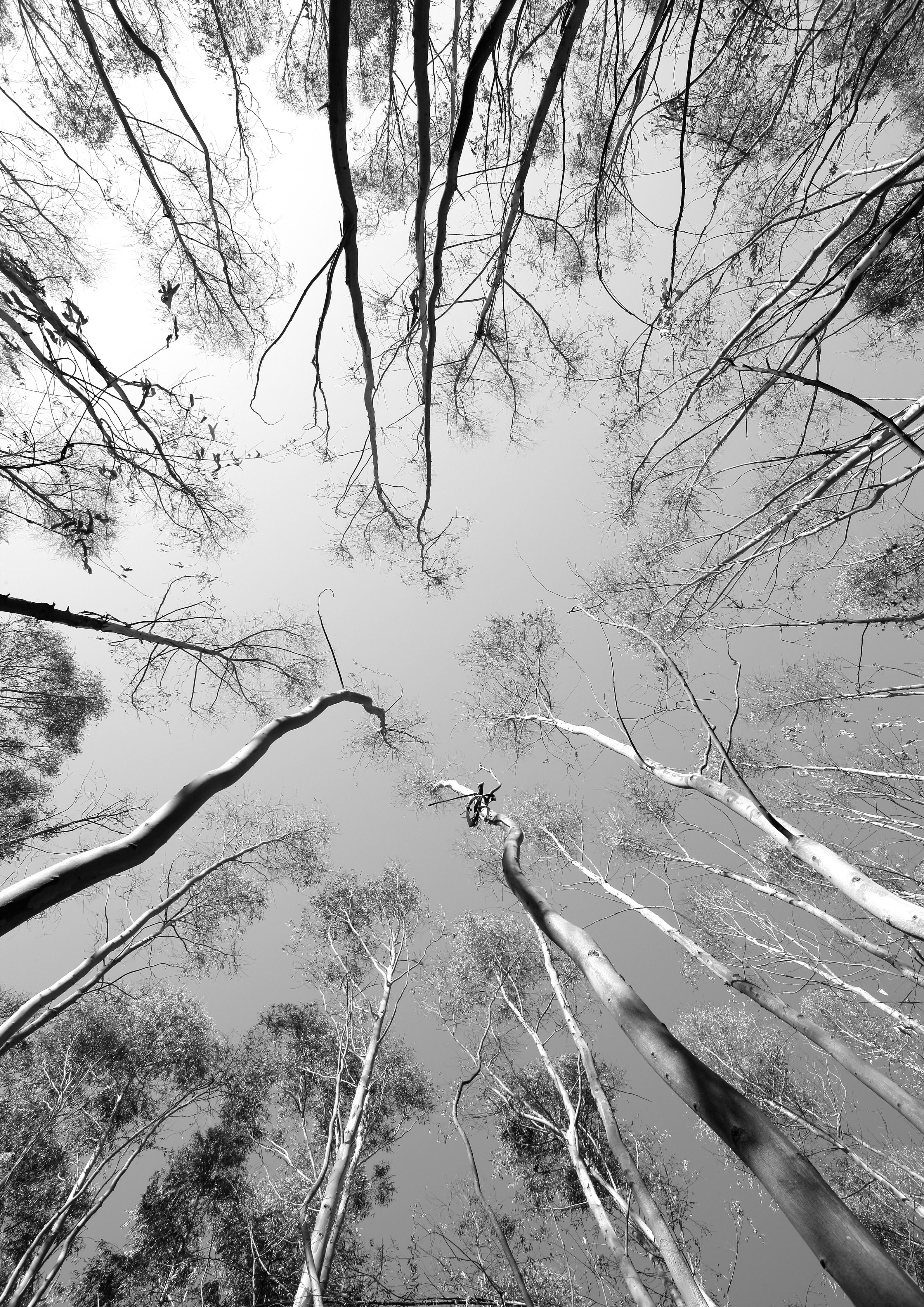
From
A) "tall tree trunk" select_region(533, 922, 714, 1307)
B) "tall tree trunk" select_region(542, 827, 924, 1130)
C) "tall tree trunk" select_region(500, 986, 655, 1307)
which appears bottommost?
"tall tree trunk" select_region(500, 986, 655, 1307)

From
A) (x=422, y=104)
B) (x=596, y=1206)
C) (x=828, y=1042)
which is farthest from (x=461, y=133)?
(x=596, y=1206)

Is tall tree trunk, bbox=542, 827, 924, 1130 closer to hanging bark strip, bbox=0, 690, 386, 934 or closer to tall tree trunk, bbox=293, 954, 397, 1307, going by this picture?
hanging bark strip, bbox=0, 690, 386, 934

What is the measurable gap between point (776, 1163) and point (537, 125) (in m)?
2.39

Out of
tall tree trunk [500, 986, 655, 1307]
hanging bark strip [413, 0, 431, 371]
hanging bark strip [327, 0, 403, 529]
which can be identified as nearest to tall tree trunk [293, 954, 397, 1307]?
tall tree trunk [500, 986, 655, 1307]

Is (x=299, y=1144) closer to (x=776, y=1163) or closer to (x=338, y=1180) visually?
(x=338, y=1180)

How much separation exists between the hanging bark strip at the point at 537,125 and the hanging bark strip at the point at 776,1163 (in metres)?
2.19

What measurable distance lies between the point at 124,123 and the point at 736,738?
8.38 m

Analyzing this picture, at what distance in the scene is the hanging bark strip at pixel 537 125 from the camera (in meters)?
1.15

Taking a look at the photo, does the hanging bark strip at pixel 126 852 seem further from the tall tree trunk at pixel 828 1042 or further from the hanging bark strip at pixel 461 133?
the tall tree trunk at pixel 828 1042

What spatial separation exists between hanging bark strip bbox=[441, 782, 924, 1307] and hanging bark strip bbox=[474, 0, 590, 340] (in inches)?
86.2

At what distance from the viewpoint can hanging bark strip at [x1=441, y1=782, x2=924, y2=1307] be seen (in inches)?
34.0

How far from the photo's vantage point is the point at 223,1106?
7.98 meters

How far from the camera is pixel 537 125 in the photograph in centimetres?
121

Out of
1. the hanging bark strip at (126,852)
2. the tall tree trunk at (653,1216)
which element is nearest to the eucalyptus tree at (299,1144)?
the tall tree trunk at (653,1216)
